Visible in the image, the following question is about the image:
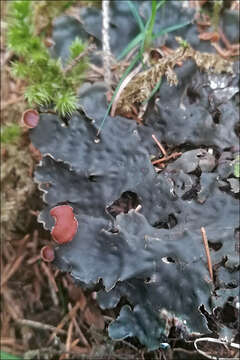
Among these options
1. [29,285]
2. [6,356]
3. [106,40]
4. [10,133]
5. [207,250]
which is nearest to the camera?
[207,250]

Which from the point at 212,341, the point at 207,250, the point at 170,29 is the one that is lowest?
the point at 212,341

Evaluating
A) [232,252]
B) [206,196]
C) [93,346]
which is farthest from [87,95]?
[93,346]

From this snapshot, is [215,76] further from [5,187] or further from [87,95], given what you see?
[5,187]

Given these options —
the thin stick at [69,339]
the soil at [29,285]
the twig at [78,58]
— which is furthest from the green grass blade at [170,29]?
the thin stick at [69,339]

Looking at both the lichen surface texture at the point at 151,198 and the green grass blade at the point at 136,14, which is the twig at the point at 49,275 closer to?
the lichen surface texture at the point at 151,198

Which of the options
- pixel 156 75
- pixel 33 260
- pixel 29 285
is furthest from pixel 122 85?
pixel 29 285

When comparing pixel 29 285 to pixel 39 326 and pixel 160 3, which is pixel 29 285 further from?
pixel 160 3
